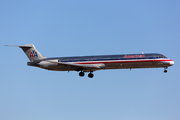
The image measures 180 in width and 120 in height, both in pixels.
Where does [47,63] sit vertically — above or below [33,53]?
below

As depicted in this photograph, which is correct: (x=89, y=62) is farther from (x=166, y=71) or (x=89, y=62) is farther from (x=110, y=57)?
(x=166, y=71)

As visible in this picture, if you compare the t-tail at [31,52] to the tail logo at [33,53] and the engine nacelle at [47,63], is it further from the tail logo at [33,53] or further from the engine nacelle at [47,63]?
the engine nacelle at [47,63]

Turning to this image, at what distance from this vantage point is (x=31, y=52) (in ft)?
201

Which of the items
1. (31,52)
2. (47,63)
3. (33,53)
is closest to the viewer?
(47,63)

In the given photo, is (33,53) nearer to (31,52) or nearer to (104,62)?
(31,52)

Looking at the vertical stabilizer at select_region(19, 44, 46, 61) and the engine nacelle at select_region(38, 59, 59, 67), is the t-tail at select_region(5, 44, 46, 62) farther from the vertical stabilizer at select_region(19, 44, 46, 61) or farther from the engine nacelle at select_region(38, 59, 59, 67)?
the engine nacelle at select_region(38, 59, 59, 67)

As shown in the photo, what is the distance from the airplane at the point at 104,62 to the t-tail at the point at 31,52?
2.27 meters

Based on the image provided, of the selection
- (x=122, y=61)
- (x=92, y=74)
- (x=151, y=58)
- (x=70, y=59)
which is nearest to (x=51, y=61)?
(x=70, y=59)

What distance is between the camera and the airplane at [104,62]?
173ft

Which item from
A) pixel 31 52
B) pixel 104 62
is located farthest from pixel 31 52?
pixel 104 62

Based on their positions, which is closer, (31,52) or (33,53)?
(33,53)

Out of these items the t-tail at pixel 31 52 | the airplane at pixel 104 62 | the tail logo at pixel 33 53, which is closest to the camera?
the airplane at pixel 104 62

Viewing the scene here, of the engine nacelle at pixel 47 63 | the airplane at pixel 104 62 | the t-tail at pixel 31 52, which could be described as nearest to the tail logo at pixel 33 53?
the t-tail at pixel 31 52

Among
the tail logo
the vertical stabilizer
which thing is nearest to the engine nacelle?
the vertical stabilizer
